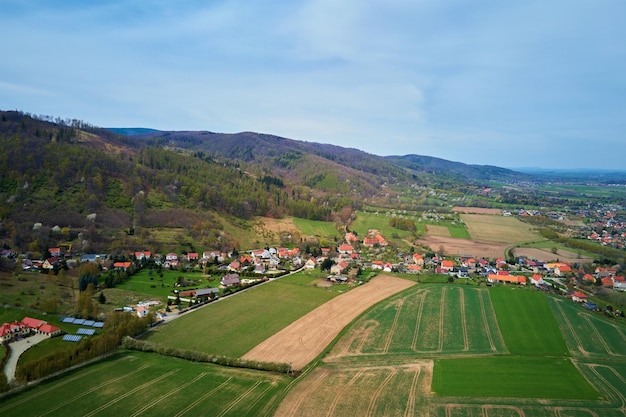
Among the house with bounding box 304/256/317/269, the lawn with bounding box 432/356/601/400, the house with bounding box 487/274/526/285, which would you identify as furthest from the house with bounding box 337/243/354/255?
the lawn with bounding box 432/356/601/400

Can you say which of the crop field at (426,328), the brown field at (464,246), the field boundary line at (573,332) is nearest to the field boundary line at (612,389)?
the field boundary line at (573,332)

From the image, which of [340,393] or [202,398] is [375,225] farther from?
[202,398]

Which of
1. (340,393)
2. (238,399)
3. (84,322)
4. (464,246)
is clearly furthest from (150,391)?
(464,246)

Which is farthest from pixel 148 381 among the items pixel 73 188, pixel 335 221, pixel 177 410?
pixel 335 221

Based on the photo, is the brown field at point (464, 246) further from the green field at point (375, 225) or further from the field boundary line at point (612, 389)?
the field boundary line at point (612, 389)

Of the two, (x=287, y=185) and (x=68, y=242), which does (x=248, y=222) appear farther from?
(x=287, y=185)
